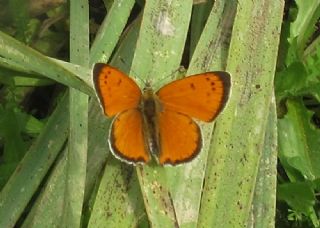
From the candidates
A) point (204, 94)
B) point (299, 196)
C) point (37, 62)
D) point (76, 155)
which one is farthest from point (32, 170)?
point (299, 196)

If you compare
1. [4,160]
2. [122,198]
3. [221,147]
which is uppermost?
[221,147]

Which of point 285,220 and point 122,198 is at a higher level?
point 122,198

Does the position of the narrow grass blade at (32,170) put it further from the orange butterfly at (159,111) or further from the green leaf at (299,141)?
the green leaf at (299,141)

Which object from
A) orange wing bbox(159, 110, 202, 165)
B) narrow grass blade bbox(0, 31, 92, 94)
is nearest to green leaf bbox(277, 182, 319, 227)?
orange wing bbox(159, 110, 202, 165)

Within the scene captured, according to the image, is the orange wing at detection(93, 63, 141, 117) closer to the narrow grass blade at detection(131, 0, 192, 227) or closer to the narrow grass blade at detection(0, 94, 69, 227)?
the narrow grass blade at detection(131, 0, 192, 227)

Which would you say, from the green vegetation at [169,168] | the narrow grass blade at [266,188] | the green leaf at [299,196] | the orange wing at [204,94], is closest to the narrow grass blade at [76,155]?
the green vegetation at [169,168]

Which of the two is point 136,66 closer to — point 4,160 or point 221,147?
point 221,147

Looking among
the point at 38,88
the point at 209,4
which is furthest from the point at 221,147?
the point at 38,88
